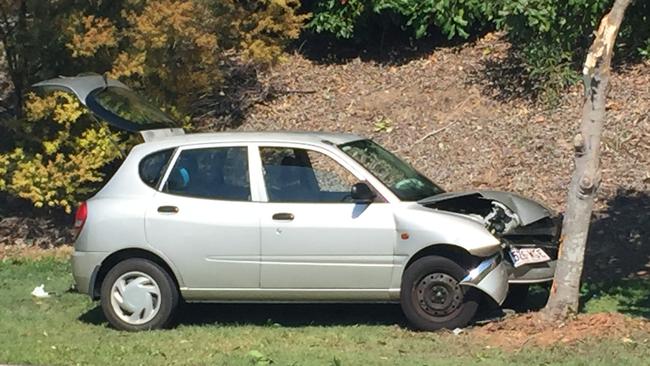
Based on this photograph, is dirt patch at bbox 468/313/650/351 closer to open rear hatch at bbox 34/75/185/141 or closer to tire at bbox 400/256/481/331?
tire at bbox 400/256/481/331

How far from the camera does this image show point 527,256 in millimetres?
9680

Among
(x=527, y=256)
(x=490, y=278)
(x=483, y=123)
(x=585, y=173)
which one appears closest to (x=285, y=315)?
(x=490, y=278)

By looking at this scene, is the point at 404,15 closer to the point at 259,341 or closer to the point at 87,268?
the point at 87,268

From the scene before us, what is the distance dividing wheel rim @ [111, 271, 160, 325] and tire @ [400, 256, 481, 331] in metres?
2.07

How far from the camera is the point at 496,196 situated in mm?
10133

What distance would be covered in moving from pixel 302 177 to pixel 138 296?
166 centimetres

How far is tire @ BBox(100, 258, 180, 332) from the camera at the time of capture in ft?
31.9

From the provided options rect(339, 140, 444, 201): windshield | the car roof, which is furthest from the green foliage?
the car roof

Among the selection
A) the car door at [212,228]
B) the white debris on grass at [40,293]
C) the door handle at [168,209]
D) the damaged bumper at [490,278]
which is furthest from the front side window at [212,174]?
the white debris on grass at [40,293]

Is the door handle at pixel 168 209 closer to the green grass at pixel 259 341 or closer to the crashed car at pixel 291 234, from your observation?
the crashed car at pixel 291 234

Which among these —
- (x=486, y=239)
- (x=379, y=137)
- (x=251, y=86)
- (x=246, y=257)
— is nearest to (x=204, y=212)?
(x=246, y=257)

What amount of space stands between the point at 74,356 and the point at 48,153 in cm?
522

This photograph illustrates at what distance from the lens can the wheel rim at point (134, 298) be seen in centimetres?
977

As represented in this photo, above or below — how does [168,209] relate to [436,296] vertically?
above
